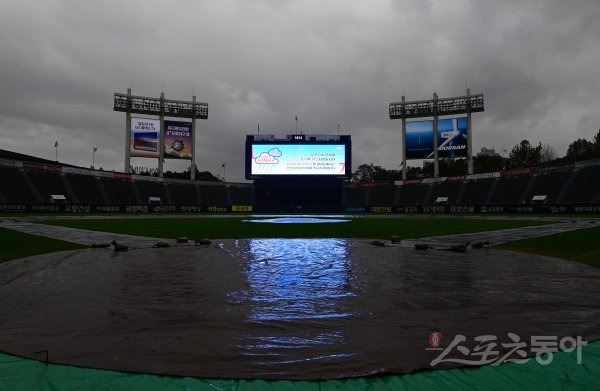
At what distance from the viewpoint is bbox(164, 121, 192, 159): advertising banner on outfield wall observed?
63.9m

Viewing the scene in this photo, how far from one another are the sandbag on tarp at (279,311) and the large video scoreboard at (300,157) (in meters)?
47.5

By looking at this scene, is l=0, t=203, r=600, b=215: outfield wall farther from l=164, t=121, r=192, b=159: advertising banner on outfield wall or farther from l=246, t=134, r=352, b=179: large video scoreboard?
l=164, t=121, r=192, b=159: advertising banner on outfield wall

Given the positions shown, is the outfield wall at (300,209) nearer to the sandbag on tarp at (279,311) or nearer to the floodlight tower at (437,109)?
the floodlight tower at (437,109)

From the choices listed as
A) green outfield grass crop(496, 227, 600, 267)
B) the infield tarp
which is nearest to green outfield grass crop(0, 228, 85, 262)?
the infield tarp

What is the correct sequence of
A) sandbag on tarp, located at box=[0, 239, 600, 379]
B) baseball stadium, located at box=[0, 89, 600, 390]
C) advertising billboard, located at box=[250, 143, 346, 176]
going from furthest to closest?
advertising billboard, located at box=[250, 143, 346, 176] → sandbag on tarp, located at box=[0, 239, 600, 379] → baseball stadium, located at box=[0, 89, 600, 390]

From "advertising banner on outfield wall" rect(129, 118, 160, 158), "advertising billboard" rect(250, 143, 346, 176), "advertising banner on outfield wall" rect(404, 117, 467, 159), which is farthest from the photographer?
"advertising banner on outfield wall" rect(404, 117, 467, 159)

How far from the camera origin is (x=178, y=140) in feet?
212

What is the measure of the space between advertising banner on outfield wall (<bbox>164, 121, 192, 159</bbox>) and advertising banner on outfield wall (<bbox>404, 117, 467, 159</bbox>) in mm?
39376

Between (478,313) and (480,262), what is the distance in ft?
17.1

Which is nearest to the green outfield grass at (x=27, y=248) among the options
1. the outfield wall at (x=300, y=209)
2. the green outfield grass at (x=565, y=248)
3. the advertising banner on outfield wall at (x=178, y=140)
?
the green outfield grass at (x=565, y=248)

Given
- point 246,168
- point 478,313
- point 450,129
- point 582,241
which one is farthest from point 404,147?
point 478,313

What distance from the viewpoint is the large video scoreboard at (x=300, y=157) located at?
187 feet

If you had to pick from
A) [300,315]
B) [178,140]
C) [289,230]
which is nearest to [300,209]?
[178,140]

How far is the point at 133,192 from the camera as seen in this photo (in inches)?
2430
